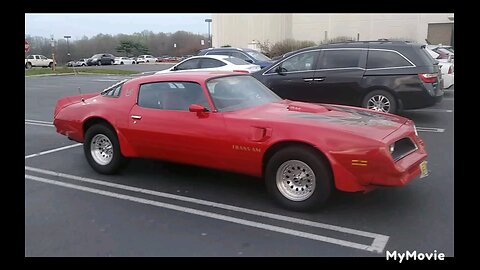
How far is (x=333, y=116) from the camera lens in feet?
15.0

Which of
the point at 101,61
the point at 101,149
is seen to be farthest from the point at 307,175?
the point at 101,61

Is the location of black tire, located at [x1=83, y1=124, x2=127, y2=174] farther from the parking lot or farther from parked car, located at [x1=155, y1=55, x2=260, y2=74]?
parked car, located at [x1=155, y1=55, x2=260, y2=74]

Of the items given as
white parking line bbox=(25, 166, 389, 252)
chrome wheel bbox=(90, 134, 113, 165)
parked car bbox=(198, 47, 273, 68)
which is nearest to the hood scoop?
white parking line bbox=(25, 166, 389, 252)

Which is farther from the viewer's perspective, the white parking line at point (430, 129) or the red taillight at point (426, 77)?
the red taillight at point (426, 77)

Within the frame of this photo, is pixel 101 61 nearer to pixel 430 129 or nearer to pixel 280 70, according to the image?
pixel 280 70

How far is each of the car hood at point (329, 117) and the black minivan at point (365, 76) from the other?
3.79 metres

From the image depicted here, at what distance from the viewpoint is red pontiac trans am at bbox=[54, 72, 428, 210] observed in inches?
157

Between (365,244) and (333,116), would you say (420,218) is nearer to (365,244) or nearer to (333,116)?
(365,244)

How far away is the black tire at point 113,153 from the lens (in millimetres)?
5406

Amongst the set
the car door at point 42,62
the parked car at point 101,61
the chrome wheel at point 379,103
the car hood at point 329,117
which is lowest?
the car hood at point 329,117

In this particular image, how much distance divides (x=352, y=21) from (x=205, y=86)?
50.6 m

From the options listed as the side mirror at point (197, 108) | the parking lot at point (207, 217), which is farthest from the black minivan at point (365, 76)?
the side mirror at point (197, 108)

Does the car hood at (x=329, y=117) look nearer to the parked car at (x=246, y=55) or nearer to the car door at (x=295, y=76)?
the car door at (x=295, y=76)
